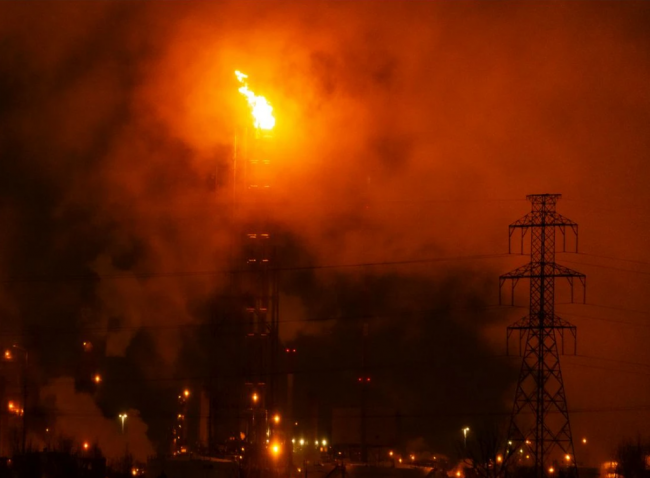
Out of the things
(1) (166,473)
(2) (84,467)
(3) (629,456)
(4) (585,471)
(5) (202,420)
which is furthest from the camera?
(5) (202,420)

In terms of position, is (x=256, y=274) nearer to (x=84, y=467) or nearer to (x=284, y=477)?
(x=284, y=477)

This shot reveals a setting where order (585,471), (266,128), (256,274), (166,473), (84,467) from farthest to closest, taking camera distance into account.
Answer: (585,471)
(84,467)
(166,473)
(256,274)
(266,128)

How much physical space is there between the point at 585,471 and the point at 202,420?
75.3 ft

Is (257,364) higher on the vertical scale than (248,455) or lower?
higher

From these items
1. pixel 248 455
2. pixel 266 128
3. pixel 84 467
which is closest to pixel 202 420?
pixel 84 467

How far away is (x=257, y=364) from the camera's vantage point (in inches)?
1286

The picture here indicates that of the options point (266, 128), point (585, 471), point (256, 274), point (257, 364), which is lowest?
point (585, 471)

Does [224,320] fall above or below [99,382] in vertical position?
above

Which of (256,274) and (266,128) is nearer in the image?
(266,128)

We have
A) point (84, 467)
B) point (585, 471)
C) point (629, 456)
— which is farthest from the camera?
point (629, 456)

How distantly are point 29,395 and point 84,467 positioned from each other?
1069 cm

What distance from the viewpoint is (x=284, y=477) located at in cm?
3600

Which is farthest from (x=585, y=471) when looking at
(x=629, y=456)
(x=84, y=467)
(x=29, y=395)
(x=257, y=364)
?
(x=29, y=395)

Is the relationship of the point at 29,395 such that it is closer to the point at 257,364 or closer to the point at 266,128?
the point at 257,364
